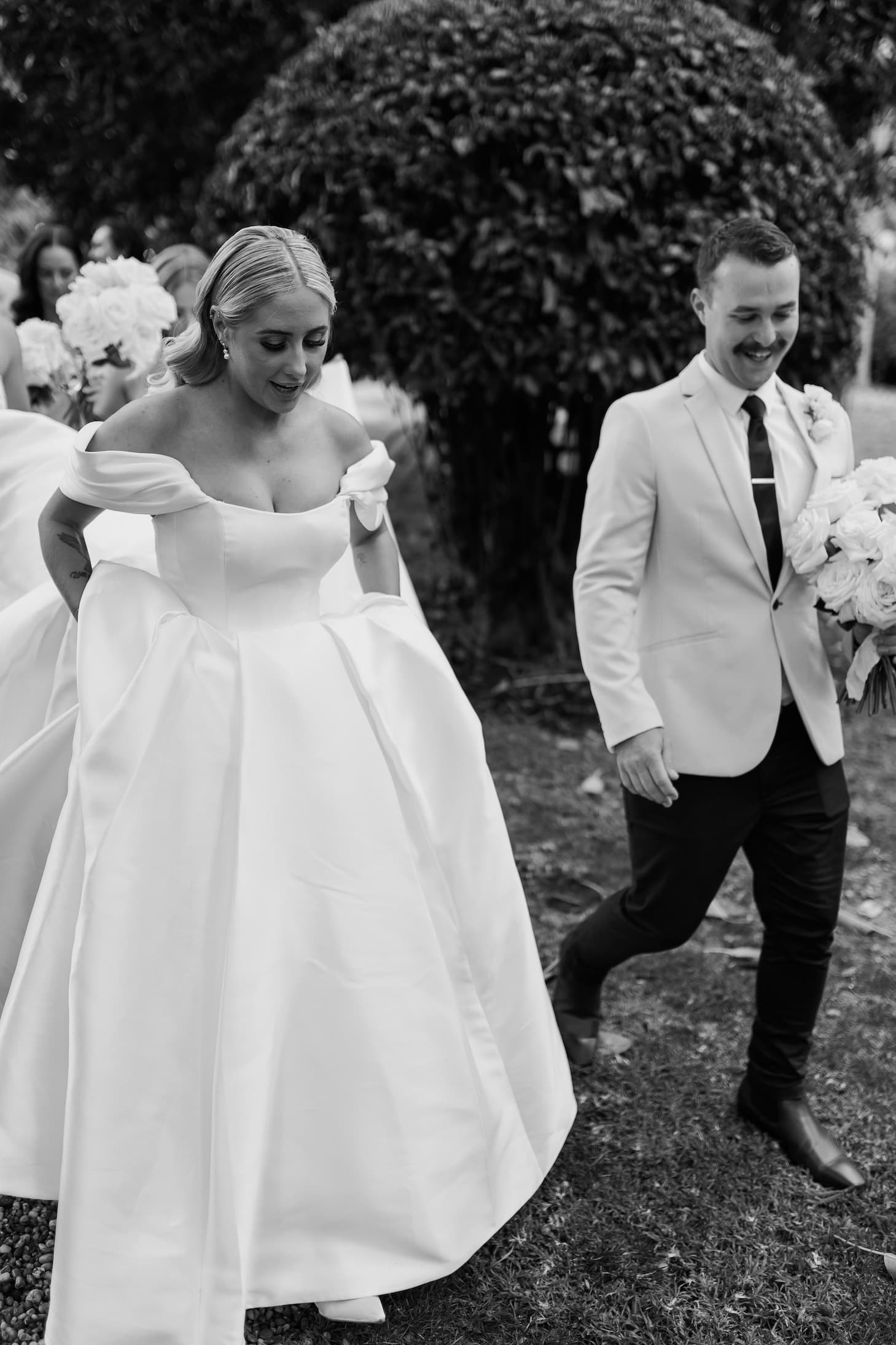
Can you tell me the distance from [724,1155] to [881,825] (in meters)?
2.65

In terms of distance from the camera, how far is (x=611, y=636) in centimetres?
332

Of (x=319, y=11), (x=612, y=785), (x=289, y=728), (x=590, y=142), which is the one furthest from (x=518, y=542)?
(x=289, y=728)

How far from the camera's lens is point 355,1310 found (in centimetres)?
279

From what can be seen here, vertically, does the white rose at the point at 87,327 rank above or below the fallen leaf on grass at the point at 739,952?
above

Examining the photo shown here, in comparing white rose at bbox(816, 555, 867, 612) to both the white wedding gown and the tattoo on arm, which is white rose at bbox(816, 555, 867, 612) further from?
the tattoo on arm

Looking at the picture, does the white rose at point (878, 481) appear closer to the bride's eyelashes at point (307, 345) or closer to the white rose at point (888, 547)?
the white rose at point (888, 547)

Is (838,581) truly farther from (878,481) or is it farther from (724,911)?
(724,911)

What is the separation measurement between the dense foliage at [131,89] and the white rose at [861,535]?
18.7ft

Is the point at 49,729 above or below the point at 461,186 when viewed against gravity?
below

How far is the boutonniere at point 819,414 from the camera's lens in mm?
3385

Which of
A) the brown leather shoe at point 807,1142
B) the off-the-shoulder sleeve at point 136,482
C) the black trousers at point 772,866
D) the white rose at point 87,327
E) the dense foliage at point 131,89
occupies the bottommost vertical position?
the brown leather shoe at point 807,1142

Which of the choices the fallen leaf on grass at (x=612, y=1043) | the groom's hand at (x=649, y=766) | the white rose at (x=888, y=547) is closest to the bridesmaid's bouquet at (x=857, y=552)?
the white rose at (x=888, y=547)

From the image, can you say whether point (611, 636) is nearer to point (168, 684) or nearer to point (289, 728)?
point (289, 728)

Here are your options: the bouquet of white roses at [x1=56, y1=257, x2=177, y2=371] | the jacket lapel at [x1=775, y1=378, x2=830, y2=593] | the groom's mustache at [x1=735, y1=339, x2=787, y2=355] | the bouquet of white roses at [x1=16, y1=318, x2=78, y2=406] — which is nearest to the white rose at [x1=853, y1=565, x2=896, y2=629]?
the jacket lapel at [x1=775, y1=378, x2=830, y2=593]
